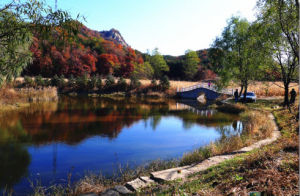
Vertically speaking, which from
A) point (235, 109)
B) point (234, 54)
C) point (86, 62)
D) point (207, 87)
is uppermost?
point (86, 62)

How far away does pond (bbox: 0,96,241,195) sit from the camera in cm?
845

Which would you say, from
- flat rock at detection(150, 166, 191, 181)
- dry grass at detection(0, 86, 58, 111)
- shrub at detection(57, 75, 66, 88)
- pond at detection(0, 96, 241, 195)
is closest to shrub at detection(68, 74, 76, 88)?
shrub at detection(57, 75, 66, 88)

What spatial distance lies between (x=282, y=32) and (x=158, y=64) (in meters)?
47.5

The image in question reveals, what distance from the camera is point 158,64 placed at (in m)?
62.5

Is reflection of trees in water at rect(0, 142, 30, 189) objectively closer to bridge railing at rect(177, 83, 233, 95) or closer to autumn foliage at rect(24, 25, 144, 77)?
bridge railing at rect(177, 83, 233, 95)

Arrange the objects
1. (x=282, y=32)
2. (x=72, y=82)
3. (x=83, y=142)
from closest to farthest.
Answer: (x=83, y=142) < (x=282, y=32) < (x=72, y=82)

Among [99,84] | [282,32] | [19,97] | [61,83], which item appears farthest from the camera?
[99,84]

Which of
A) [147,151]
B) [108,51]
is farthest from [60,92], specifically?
[147,151]

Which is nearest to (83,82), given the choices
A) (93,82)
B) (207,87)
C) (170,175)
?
(93,82)

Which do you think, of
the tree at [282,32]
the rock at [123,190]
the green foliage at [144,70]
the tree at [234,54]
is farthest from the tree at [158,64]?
the rock at [123,190]

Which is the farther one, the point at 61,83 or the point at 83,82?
the point at 83,82

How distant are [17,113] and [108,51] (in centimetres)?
4380

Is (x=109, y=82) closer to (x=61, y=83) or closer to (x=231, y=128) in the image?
(x=61, y=83)

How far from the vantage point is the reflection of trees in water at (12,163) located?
762 cm
